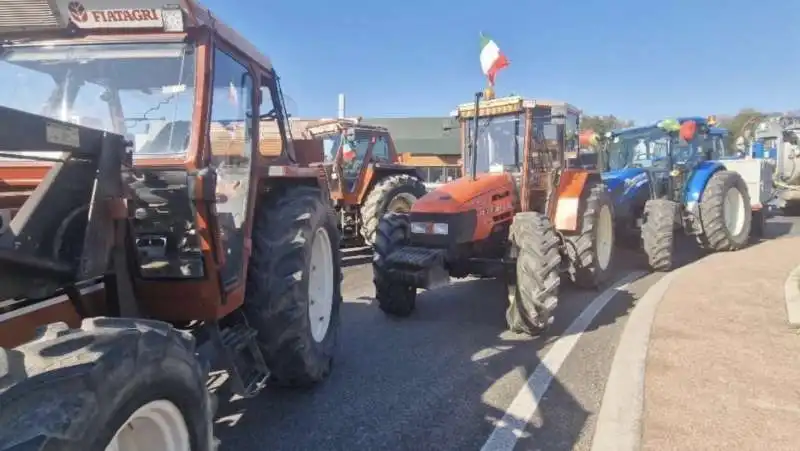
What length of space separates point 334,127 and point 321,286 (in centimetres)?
661

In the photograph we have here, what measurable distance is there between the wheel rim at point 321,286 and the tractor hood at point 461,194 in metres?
1.78

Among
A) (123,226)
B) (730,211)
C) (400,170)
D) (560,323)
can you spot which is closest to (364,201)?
(400,170)

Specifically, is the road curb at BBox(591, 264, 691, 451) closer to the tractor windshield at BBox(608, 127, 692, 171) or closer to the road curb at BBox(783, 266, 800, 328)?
the road curb at BBox(783, 266, 800, 328)

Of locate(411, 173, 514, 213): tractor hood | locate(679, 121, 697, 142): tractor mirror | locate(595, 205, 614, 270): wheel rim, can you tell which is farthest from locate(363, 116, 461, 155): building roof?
locate(411, 173, 514, 213): tractor hood

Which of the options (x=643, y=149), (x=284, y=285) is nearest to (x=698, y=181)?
(x=643, y=149)

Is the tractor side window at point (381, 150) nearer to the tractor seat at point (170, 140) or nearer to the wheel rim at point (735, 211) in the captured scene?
the wheel rim at point (735, 211)

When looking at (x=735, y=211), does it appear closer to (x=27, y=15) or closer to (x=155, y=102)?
(x=155, y=102)

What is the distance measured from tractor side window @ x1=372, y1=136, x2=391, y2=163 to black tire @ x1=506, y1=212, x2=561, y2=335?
19.0 feet

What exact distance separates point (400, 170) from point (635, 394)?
25.7 ft

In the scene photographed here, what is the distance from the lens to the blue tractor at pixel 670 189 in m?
8.68

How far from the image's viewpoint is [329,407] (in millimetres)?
3932

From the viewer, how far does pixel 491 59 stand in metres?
7.33

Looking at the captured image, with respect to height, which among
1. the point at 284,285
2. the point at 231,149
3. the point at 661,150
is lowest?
the point at 284,285

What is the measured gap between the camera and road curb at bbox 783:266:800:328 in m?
→ 5.54
